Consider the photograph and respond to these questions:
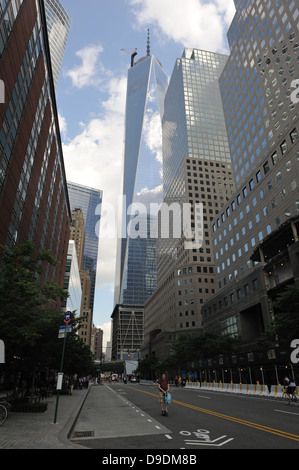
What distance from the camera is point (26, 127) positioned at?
117 feet

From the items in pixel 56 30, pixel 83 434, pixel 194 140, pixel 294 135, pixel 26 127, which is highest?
pixel 56 30

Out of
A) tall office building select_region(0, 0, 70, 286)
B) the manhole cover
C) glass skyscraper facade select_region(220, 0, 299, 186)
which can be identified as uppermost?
glass skyscraper facade select_region(220, 0, 299, 186)

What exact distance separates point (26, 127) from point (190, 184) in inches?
3867

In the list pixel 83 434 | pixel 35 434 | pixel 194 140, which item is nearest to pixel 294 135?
pixel 83 434

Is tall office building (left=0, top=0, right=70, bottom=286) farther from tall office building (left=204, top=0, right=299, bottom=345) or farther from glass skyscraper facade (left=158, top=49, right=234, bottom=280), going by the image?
glass skyscraper facade (left=158, top=49, right=234, bottom=280)

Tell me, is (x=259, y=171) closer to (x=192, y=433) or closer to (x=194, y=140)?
(x=192, y=433)

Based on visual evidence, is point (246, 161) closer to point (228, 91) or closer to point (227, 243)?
point (227, 243)

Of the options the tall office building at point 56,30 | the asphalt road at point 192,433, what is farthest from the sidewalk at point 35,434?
the tall office building at point 56,30

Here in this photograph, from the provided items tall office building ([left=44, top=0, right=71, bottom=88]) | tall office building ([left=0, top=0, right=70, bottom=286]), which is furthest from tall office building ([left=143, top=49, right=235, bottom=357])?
tall office building ([left=0, top=0, right=70, bottom=286])

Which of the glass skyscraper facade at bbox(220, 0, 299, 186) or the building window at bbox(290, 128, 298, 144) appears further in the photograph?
the glass skyscraper facade at bbox(220, 0, 299, 186)

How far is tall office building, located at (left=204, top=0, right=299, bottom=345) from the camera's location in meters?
53.2

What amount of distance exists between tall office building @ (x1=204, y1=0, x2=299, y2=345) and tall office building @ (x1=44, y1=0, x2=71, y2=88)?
300 feet

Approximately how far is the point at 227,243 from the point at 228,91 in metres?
48.5

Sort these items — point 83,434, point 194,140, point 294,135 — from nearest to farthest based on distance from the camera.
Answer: point 83,434
point 294,135
point 194,140
